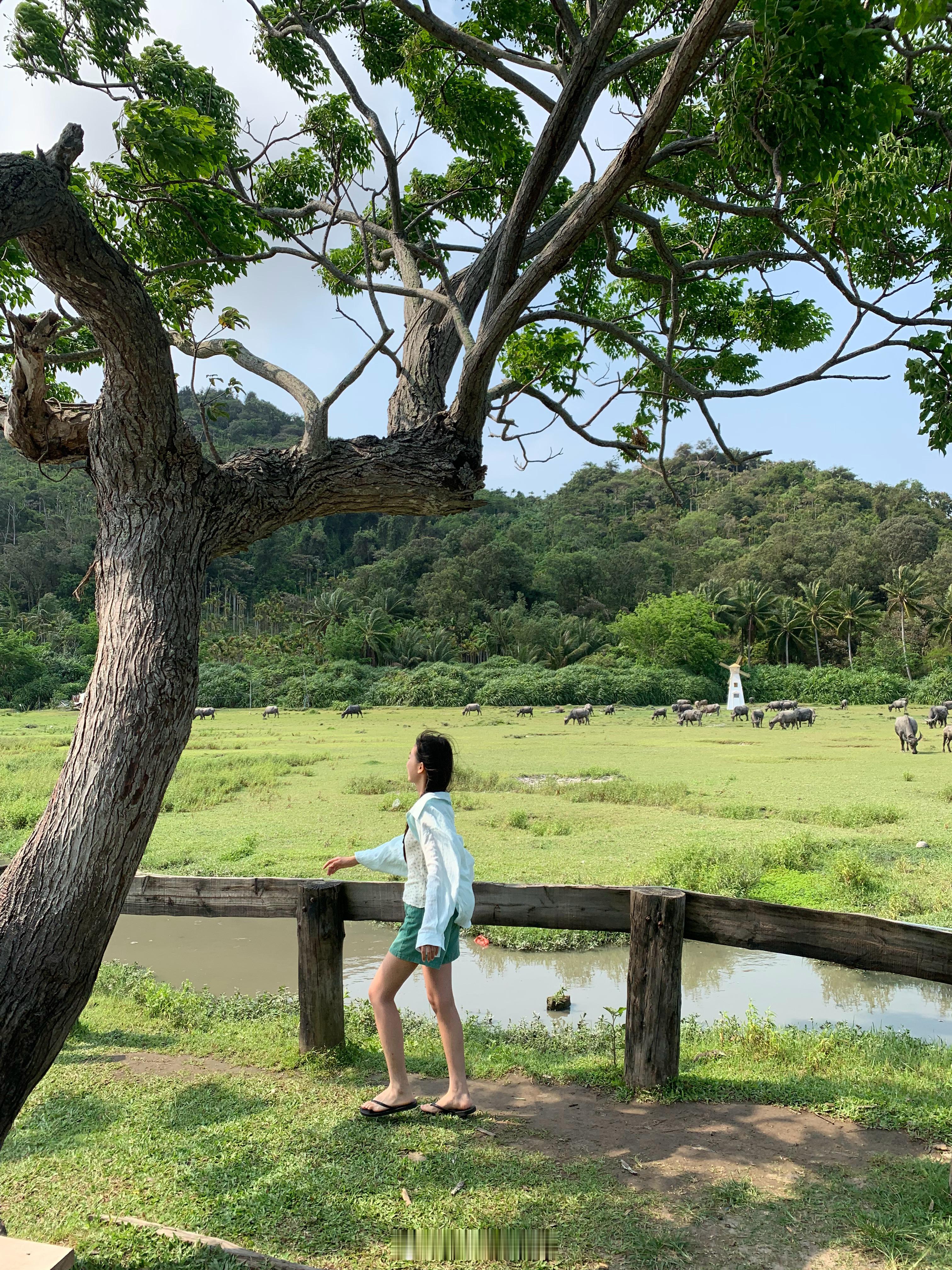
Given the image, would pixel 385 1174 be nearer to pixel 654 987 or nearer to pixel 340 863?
pixel 340 863

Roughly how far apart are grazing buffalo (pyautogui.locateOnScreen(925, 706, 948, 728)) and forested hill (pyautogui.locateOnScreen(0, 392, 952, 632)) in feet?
82.2

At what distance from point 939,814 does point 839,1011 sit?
6.38 meters

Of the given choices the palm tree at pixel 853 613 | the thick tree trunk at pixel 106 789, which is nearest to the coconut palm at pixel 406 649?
the palm tree at pixel 853 613

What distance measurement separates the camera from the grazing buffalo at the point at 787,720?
27.0 meters

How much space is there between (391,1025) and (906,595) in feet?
160

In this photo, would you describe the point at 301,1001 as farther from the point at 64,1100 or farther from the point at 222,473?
the point at 222,473

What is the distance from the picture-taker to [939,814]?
38.4 feet

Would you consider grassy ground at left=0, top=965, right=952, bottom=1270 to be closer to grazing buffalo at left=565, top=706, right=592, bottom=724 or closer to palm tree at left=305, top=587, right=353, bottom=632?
grazing buffalo at left=565, top=706, right=592, bottom=724

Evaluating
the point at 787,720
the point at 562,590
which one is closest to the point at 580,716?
the point at 787,720

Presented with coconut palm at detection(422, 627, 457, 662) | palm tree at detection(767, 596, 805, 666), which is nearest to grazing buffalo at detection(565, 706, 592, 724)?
coconut palm at detection(422, 627, 457, 662)

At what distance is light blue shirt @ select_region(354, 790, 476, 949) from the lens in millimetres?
3068

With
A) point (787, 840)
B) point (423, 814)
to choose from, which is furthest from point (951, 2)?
point (787, 840)

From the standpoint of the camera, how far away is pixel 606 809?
13258mm

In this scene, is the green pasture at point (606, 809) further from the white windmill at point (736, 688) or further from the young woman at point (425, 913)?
the white windmill at point (736, 688)
